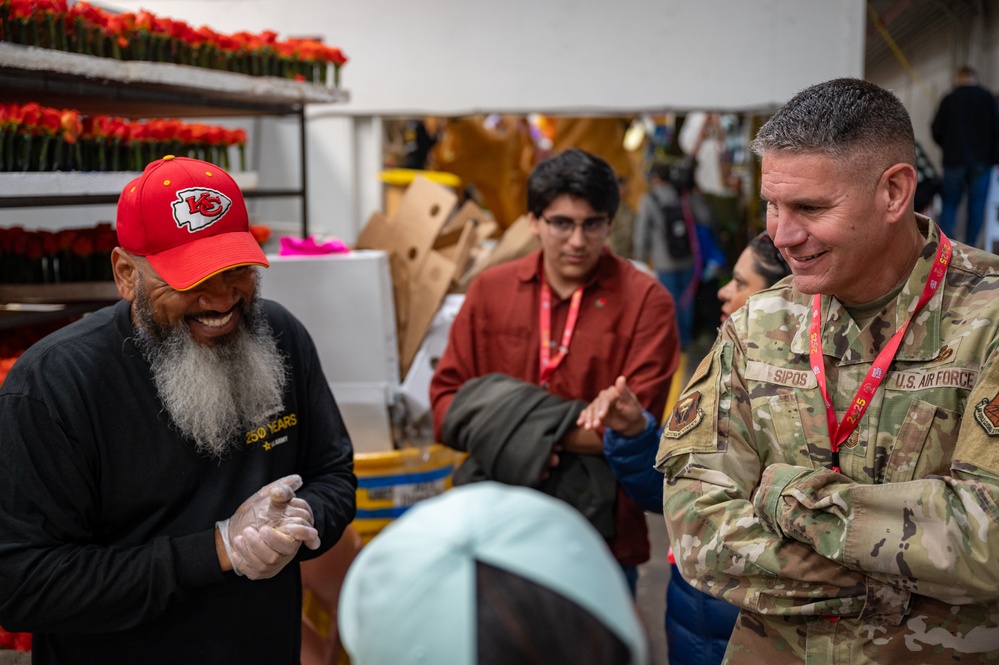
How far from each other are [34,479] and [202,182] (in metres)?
0.71

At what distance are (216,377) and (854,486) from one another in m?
1.35

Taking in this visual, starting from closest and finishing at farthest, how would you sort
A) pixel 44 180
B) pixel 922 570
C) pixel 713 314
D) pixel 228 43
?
pixel 922 570 < pixel 44 180 < pixel 228 43 < pixel 713 314

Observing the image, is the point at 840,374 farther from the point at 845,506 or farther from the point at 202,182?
the point at 202,182

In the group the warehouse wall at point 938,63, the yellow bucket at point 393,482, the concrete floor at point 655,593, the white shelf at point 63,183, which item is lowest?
the concrete floor at point 655,593

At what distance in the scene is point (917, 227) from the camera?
1.72m

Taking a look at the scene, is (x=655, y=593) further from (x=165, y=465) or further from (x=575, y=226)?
(x=165, y=465)

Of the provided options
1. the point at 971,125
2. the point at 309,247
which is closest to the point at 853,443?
the point at 309,247

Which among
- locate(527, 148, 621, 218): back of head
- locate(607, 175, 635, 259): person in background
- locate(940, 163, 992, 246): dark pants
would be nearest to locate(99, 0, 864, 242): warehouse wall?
locate(607, 175, 635, 259): person in background

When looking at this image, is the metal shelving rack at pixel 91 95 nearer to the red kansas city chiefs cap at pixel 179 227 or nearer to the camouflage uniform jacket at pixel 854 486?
the red kansas city chiefs cap at pixel 179 227

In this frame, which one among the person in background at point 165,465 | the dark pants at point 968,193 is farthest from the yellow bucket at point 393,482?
the dark pants at point 968,193

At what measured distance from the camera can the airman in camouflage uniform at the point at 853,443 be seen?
148 cm

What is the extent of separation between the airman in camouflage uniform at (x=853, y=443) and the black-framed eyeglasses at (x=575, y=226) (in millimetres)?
1146

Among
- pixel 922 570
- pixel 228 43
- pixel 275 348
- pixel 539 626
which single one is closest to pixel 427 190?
pixel 228 43

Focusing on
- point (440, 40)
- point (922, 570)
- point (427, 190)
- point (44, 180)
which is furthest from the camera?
point (440, 40)
